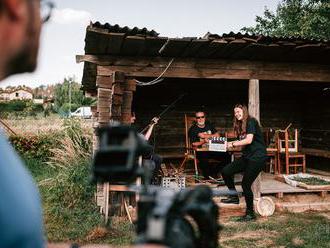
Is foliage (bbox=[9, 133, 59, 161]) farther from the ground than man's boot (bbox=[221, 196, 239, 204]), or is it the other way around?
foliage (bbox=[9, 133, 59, 161])

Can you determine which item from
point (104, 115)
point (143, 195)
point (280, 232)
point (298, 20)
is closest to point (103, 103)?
point (104, 115)

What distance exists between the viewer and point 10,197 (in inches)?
36.2

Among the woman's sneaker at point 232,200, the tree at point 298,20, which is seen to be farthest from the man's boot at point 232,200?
the tree at point 298,20

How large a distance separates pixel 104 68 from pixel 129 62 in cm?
52

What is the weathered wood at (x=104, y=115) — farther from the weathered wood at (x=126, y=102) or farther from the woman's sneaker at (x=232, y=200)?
the woman's sneaker at (x=232, y=200)

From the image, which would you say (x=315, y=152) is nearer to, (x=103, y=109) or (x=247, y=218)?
(x=247, y=218)

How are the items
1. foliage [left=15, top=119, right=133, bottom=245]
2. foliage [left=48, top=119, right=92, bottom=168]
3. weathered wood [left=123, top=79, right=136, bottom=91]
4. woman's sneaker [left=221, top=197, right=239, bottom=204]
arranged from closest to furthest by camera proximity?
1. foliage [left=15, top=119, right=133, bottom=245]
2. weathered wood [left=123, top=79, right=136, bottom=91]
3. woman's sneaker [left=221, top=197, right=239, bottom=204]
4. foliage [left=48, top=119, right=92, bottom=168]

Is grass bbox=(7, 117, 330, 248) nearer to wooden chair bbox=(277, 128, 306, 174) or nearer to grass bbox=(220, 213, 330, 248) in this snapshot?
grass bbox=(220, 213, 330, 248)

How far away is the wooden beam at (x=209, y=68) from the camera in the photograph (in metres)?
7.95

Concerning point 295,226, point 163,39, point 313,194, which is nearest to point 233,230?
point 295,226

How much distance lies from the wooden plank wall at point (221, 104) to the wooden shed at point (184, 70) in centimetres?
3

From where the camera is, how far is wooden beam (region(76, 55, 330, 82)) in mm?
7945

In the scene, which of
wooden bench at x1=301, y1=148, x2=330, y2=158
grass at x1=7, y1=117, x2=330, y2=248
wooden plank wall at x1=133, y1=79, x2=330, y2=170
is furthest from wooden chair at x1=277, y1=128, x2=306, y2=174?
grass at x1=7, y1=117, x2=330, y2=248

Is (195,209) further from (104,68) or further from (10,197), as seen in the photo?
(104,68)
